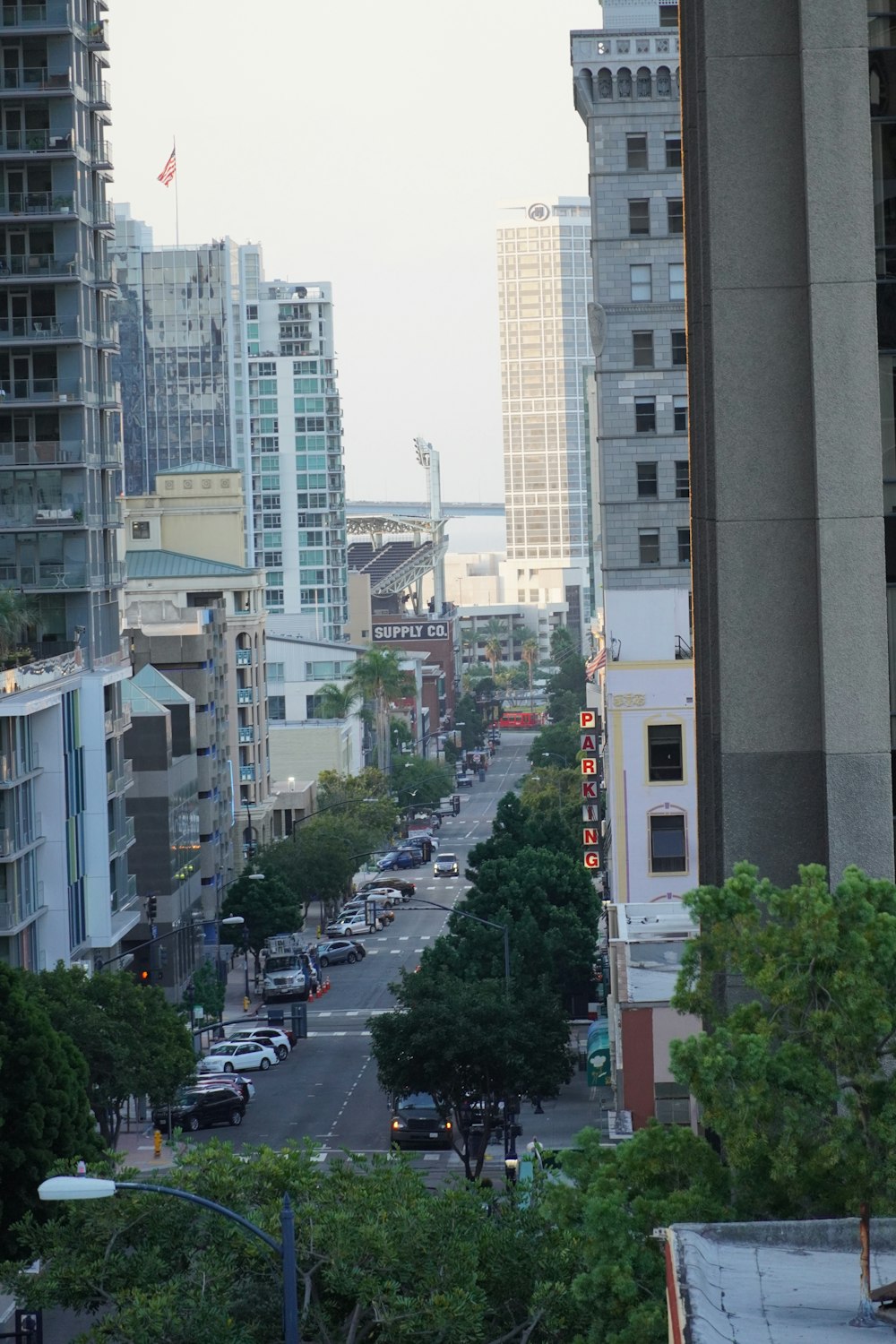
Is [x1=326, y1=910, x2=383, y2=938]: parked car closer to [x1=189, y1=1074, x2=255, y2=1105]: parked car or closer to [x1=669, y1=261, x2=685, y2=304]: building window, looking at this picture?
[x1=189, y1=1074, x2=255, y2=1105]: parked car

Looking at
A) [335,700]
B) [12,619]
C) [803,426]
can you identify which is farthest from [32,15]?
[335,700]

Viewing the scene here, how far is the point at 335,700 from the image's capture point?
6570 inches

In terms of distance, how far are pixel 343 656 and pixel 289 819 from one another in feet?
157

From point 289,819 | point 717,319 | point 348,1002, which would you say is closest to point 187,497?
point 289,819

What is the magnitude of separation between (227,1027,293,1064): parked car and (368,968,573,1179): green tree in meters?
19.1

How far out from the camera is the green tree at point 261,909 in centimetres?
10312

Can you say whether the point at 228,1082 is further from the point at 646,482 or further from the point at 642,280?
the point at 642,280

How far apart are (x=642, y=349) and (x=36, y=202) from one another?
2256cm

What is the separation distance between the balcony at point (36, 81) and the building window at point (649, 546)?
25846 millimetres

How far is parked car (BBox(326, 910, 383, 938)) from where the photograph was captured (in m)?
114

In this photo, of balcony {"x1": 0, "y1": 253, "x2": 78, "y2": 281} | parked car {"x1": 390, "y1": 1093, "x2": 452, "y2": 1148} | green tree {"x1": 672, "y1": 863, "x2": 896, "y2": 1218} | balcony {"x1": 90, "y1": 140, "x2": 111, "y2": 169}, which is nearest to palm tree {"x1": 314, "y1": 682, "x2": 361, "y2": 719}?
balcony {"x1": 90, "y1": 140, "x2": 111, "y2": 169}

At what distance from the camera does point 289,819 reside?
463 feet

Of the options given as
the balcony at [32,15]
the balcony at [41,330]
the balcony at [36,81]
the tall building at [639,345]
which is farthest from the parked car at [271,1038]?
the balcony at [32,15]

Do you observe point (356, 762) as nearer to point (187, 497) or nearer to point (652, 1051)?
point (187, 497)
